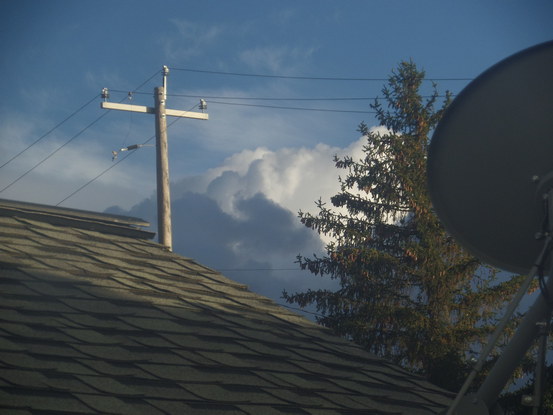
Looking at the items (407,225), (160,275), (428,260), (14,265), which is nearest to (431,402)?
(160,275)

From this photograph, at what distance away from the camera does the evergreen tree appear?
2189cm

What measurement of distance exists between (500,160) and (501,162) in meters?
0.01

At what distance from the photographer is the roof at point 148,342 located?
460cm

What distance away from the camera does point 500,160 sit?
12.9 feet

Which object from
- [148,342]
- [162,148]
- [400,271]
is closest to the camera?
[148,342]

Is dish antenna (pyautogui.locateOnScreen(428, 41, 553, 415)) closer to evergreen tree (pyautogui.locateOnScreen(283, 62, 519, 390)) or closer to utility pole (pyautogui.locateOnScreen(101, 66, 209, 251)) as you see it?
utility pole (pyautogui.locateOnScreen(101, 66, 209, 251))

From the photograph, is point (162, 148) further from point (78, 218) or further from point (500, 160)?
Result: point (500, 160)

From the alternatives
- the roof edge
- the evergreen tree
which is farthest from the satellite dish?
the evergreen tree

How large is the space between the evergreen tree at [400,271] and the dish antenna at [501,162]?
16804mm

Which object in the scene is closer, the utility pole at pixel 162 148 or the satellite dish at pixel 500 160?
the satellite dish at pixel 500 160

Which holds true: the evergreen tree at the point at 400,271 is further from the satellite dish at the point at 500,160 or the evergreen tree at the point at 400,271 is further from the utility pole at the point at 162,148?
the satellite dish at the point at 500,160

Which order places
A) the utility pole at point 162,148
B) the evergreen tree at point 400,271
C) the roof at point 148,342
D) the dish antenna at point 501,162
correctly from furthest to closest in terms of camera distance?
the evergreen tree at point 400,271 → the utility pole at point 162,148 → the roof at point 148,342 → the dish antenna at point 501,162

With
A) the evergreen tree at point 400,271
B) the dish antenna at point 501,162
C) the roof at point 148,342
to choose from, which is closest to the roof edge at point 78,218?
the roof at point 148,342

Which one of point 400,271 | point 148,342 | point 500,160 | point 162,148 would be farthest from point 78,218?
point 400,271
